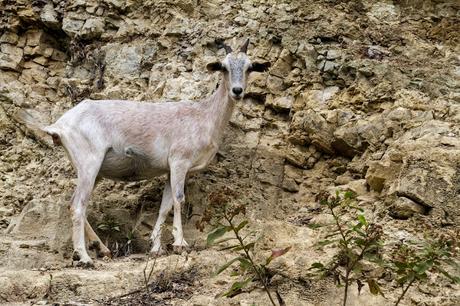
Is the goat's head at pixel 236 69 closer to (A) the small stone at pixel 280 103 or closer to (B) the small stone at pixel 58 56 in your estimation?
(A) the small stone at pixel 280 103

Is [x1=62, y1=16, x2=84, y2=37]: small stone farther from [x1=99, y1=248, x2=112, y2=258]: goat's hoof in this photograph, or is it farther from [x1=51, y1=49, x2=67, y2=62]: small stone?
[x1=99, y1=248, x2=112, y2=258]: goat's hoof

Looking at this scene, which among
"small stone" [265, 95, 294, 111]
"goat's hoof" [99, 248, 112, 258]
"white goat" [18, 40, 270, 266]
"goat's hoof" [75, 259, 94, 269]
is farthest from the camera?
"small stone" [265, 95, 294, 111]

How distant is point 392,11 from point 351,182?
11.8 ft

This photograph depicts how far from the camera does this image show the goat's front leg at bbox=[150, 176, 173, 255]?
8.41m

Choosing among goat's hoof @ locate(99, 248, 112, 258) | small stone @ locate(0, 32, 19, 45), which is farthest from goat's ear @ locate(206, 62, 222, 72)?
small stone @ locate(0, 32, 19, 45)

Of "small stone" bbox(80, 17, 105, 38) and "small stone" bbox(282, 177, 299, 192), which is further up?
"small stone" bbox(80, 17, 105, 38)

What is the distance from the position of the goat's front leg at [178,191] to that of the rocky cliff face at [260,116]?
332 mm

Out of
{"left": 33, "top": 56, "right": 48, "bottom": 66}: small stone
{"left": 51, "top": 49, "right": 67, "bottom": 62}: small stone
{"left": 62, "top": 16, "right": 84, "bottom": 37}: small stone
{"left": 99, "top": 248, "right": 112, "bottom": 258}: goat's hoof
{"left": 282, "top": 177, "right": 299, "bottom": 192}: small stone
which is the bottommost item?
{"left": 99, "top": 248, "right": 112, "bottom": 258}: goat's hoof

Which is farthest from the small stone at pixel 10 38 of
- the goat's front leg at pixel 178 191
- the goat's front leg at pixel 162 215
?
the goat's front leg at pixel 178 191

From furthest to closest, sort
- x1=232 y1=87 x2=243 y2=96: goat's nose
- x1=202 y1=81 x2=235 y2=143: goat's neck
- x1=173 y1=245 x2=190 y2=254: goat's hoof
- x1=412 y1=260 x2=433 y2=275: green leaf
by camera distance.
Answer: x1=202 y1=81 x2=235 y2=143: goat's neck → x1=232 y1=87 x2=243 y2=96: goat's nose → x1=173 y1=245 x2=190 y2=254: goat's hoof → x1=412 y1=260 x2=433 y2=275: green leaf

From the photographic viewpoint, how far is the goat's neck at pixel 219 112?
9234 mm

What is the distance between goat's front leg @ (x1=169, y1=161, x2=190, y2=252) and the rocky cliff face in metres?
0.33

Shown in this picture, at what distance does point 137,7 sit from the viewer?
461 inches

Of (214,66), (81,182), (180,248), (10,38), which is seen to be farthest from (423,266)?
(10,38)
